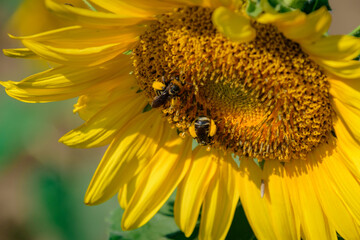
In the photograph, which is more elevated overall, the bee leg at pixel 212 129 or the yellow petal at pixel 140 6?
the yellow petal at pixel 140 6

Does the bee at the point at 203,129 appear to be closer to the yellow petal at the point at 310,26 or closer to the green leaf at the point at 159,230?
the yellow petal at the point at 310,26

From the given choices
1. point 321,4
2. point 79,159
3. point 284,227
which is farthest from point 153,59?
point 79,159

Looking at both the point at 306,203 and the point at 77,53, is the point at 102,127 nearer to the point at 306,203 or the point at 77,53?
the point at 77,53

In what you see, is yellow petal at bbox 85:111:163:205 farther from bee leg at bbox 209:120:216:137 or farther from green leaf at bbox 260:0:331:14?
green leaf at bbox 260:0:331:14

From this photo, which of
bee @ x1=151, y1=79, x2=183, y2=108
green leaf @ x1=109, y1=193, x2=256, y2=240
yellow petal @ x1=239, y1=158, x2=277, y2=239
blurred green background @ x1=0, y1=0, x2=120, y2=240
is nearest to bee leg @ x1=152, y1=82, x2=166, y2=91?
bee @ x1=151, y1=79, x2=183, y2=108

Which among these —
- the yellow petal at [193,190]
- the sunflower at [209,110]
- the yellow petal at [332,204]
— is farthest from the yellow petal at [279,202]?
the yellow petal at [193,190]

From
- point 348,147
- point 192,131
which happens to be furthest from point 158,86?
point 348,147

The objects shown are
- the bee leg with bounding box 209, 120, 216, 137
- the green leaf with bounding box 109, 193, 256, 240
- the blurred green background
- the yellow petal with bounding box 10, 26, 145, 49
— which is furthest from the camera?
the blurred green background
